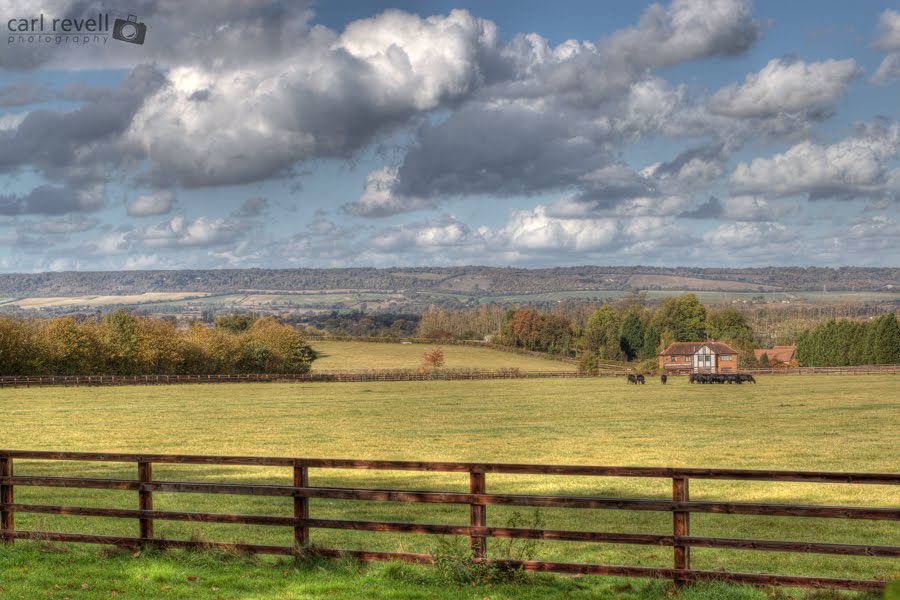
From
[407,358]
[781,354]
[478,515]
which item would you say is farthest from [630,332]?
[478,515]

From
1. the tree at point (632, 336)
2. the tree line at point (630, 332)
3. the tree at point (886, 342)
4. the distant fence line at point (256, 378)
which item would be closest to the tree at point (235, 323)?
the distant fence line at point (256, 378)

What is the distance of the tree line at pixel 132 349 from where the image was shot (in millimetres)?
102500

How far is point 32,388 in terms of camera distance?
88.2 m

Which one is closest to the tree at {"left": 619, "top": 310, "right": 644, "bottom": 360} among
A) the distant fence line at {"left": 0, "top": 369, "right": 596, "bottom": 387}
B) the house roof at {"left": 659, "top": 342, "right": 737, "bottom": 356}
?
the house roof at {"left": 659, "top": 342, "right": 737, "bottom": 356}

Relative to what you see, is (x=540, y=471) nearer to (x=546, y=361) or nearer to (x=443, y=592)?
(x=443, y=592)

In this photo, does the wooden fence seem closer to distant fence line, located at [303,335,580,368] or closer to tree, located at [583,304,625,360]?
distant fence line, located at [303,335,580,368]

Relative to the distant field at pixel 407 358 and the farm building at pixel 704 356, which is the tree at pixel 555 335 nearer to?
the distant field at pixel 407 358

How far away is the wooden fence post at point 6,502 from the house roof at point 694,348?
161303mm

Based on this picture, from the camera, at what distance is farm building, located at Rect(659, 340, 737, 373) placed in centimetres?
16525

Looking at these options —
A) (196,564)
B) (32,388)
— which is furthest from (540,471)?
(32,388)

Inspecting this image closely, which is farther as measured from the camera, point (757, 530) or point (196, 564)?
point (757, 530)

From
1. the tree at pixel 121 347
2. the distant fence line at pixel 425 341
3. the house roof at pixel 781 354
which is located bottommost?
Answer: the house roof at pixel 781 354

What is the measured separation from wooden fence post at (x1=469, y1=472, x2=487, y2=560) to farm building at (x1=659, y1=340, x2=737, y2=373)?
15598 cm

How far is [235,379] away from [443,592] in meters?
102
